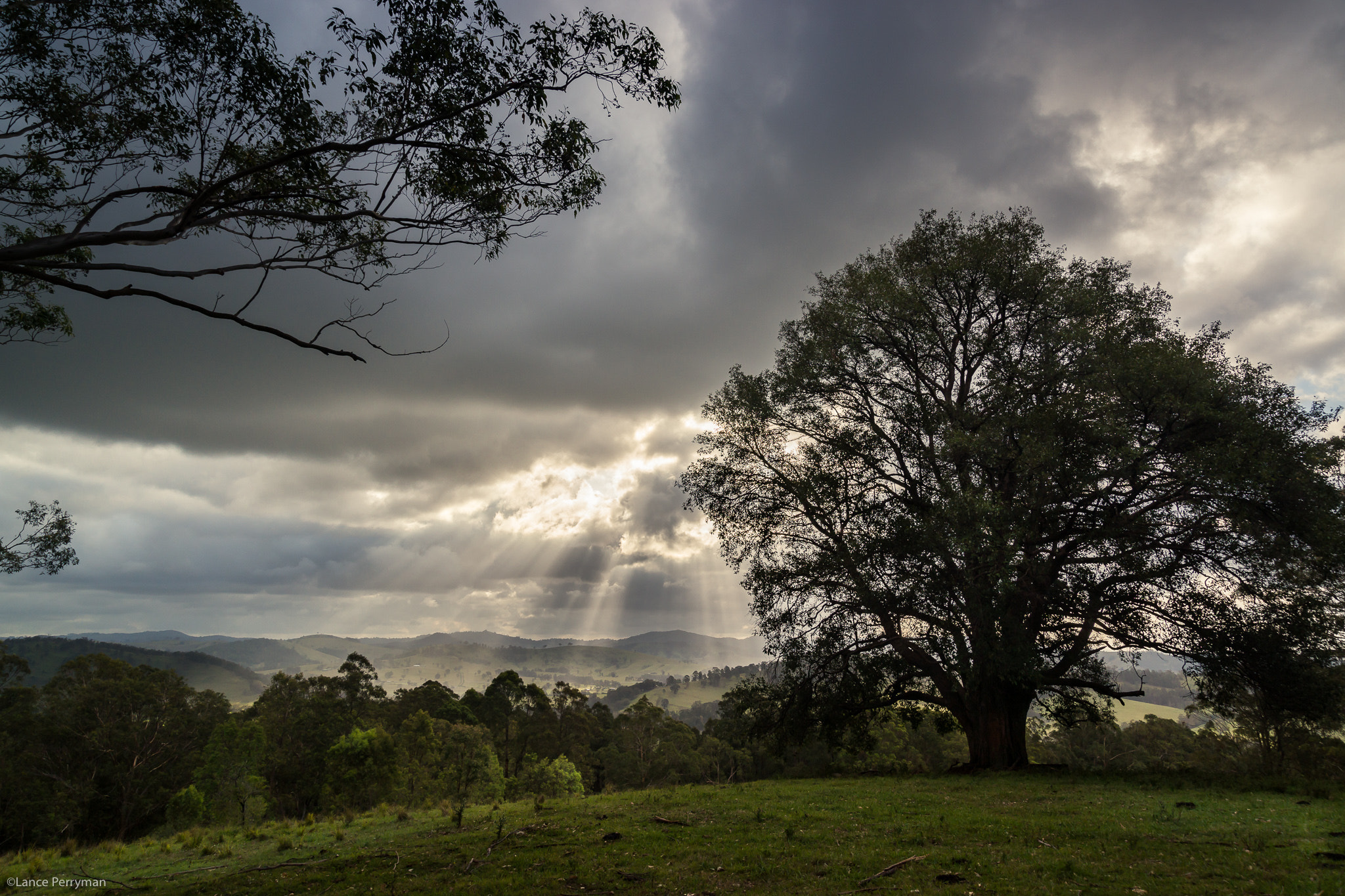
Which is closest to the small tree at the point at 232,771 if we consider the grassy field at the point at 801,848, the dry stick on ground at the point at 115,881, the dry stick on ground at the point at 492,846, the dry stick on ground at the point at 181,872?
the grassy field at the point at 801,848

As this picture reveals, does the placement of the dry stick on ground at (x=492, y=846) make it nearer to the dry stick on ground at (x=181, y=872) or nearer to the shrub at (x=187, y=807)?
the dry stick on ground at (x=181, y=872)

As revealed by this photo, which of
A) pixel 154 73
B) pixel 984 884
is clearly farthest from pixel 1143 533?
pixel 154 73

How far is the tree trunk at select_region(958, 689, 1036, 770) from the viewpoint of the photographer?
1870cm

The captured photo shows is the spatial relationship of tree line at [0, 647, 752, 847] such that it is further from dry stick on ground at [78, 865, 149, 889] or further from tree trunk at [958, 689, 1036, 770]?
dry stick on ground at [78, 865, 149, 889]

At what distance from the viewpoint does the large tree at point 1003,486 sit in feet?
50.8

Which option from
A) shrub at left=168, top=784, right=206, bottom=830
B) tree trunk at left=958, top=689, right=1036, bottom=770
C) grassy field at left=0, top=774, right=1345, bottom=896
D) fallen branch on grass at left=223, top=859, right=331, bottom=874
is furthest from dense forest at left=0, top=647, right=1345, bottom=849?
fallen branch on grass at left=223, top=859, right=331, bottom=874

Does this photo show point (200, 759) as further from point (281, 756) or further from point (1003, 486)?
point (1003, 486)

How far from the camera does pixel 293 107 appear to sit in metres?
10.8

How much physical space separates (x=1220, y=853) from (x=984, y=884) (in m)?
4.05

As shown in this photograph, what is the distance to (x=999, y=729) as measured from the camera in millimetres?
18969

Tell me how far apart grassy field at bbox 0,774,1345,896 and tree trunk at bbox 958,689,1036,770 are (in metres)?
3.35

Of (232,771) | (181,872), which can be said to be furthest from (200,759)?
(181,872)

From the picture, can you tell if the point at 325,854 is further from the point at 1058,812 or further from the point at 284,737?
the point at 284,737

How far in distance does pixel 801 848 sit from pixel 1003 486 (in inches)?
560
